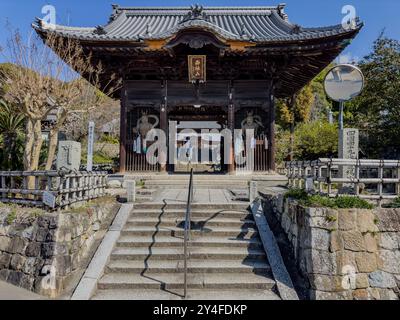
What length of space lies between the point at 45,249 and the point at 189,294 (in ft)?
8.58

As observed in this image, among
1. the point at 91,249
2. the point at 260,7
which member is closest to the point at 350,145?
the point at 91,249

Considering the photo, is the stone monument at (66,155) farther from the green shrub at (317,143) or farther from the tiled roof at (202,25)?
the green shrub at (317,143)

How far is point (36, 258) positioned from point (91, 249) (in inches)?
41.2

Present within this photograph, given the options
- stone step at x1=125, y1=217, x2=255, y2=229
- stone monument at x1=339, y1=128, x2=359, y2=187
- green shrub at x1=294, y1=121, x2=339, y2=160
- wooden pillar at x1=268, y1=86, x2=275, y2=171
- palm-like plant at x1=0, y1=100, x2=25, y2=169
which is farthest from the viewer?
green shrub at x1=294, y1=121, x2=339, y2=160

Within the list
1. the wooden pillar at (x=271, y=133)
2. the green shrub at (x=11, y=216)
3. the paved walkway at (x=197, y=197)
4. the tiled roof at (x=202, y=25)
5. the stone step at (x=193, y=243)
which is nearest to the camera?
the green shrub at (x=11, y=216)

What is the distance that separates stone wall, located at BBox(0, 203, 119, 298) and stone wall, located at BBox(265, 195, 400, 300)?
13.4 ft

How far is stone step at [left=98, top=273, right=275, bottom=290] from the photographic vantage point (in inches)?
220

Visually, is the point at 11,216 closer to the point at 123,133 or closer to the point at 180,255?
the point at 180,255

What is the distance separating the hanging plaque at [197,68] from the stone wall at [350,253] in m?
7.76

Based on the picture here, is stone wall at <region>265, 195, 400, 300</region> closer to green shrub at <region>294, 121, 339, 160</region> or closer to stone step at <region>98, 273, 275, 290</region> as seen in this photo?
stone step at <region>98, 273, 275, 290</region>

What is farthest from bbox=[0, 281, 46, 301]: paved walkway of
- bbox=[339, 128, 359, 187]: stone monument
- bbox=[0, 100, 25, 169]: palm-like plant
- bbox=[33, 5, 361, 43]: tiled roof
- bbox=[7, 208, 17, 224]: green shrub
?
bbox=[33, 5, 361, 43]: tiled roof

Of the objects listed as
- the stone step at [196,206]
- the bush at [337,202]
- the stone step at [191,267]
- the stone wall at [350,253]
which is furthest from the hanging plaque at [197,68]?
the stone step at [191,267]

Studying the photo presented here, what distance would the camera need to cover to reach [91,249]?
6477mm

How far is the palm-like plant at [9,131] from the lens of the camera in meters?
10.2
